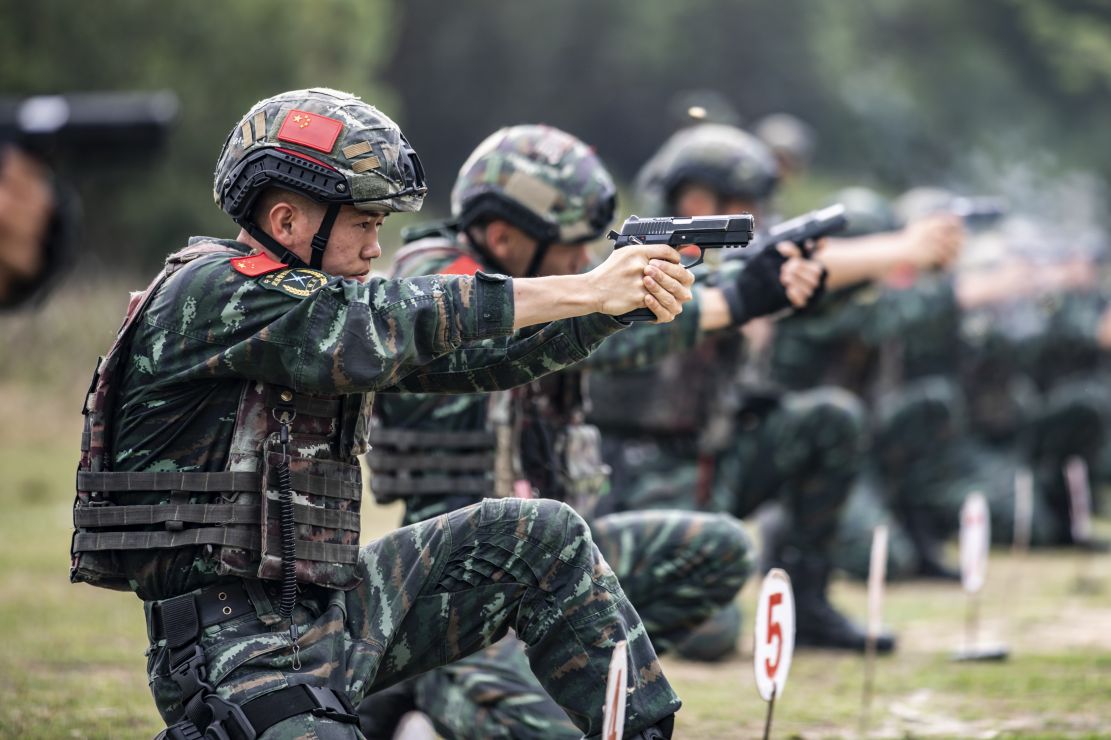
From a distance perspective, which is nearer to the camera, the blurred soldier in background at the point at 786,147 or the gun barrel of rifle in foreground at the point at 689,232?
the gun barrel of rifle in foreground at the point at 689,232

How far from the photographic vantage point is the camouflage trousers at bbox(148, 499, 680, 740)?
16.6ft

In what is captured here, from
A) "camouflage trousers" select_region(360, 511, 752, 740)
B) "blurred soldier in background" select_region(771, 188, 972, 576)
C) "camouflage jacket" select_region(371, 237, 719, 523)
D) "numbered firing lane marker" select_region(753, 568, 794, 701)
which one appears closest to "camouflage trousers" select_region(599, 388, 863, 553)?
"blurred soldier in background" select_region(771, 188, 972, 576)

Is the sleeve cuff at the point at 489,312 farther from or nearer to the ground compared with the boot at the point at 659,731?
farther from the ground

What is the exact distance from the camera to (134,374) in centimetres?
488

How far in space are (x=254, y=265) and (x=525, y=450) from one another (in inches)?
86.7

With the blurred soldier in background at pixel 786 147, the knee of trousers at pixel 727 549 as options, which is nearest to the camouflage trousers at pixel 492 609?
the knee of trousers at pixel 727 549

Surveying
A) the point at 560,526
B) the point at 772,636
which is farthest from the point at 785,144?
the point at 560,526

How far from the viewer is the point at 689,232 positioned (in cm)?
510

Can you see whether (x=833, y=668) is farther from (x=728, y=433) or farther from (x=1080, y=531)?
(x=1080, y=531)

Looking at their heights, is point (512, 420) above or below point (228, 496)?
above

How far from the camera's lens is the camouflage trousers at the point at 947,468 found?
13.1 meters

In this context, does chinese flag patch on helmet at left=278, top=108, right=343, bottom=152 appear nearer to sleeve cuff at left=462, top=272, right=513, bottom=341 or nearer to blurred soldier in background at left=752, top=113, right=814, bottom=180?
sleeve cuff at left=462, top=272, right=513, bottom=341

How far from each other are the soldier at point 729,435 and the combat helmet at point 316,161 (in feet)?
14.3

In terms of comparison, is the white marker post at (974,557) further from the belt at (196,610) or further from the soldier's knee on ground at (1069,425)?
the soldier's knee on ground at (1069,425)
